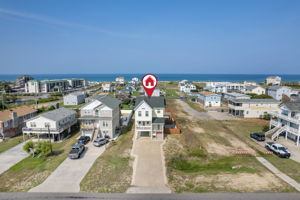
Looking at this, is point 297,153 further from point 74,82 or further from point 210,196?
point 74,82

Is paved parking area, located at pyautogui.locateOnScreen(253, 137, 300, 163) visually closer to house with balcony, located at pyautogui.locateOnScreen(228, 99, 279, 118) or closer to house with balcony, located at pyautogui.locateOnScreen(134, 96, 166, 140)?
house with balcony, located at pyautogui.locateOnScreen(228, 99, 279, 118)

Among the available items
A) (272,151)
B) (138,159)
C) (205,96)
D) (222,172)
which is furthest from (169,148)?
(205,96)

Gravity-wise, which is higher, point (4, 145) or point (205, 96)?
point (205, 96)

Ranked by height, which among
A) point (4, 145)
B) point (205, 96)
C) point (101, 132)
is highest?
point (205, 96)

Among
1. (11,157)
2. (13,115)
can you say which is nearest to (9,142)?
(13,115)

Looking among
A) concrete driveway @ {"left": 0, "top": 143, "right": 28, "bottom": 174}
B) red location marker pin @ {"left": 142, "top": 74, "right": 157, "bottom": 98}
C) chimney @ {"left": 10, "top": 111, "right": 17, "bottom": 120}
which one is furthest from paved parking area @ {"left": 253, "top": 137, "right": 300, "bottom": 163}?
chimney @ {"left": 10, "top": 111, "right": 17, "bottom": 120}

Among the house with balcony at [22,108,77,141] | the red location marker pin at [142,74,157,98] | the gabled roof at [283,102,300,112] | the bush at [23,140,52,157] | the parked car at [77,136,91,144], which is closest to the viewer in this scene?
the red location marker pin at [142,74,157,98]

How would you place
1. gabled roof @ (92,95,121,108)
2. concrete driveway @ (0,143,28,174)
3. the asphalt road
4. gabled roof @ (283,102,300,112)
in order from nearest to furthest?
the asphalt road < concrete driveway @ (0,143,28,174) < gabled roof @ (283,102,300,112) < gabled roof @ (92,95,121,108)
